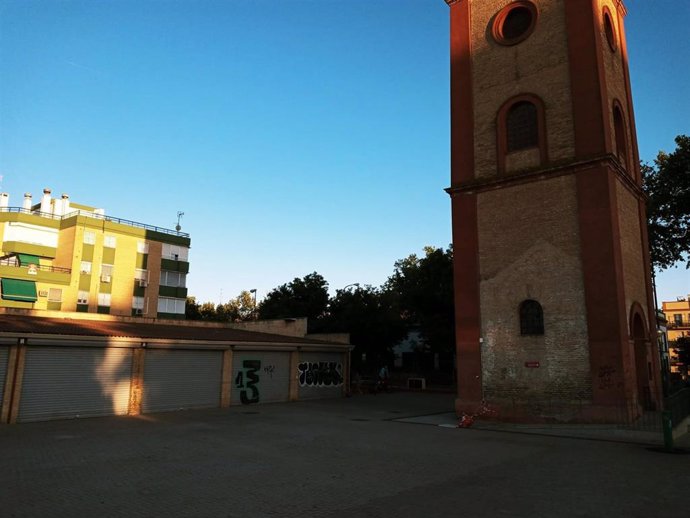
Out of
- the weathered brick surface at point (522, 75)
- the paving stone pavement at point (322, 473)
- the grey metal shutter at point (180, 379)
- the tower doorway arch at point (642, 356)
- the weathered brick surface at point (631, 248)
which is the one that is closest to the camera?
the paving stone pavement at point (322, 473)

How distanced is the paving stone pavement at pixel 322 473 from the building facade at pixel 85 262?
92.3 feet

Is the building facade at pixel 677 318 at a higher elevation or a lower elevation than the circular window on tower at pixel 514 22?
lower

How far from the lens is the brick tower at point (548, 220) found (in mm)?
18062

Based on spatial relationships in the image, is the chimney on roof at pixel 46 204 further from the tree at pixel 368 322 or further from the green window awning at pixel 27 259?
the tree at pixel 368 322

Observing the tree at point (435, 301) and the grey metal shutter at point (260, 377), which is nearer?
the grey metal shutter at point (260, 377)

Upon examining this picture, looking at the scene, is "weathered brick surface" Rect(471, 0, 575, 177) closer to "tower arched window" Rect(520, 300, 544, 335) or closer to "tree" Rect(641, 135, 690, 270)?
"tower arched window" Rect(520, 300, 544, 335)

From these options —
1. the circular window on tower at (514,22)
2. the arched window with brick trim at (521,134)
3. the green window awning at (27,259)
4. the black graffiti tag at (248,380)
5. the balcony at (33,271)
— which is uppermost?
the circular window on tower at (514,22)

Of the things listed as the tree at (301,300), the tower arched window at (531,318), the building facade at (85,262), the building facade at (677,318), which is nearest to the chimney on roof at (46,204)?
the building facade at (85,262)

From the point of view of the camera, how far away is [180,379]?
2284 centimetres

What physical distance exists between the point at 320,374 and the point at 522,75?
62.1 ft

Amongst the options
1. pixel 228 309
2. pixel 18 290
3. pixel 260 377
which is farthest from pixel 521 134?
pixel 228 309

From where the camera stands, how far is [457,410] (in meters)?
20.4

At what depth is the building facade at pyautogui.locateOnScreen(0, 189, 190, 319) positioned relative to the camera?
41562mm

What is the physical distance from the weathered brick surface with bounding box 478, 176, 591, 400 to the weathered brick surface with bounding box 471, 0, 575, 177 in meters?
1.83
